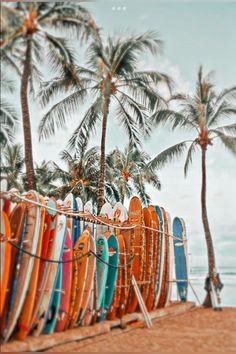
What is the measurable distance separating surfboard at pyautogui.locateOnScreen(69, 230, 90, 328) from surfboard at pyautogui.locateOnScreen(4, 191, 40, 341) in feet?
2.06

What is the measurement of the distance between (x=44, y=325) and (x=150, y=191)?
30.7 ft

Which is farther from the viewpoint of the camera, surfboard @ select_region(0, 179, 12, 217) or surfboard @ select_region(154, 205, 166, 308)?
surfboard @ select_region(154, 205, 166, 308)

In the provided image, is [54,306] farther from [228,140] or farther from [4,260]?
[228,140]

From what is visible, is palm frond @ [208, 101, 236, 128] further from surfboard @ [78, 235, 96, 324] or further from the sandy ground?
surfboard @ [78, 235, 96, 324]

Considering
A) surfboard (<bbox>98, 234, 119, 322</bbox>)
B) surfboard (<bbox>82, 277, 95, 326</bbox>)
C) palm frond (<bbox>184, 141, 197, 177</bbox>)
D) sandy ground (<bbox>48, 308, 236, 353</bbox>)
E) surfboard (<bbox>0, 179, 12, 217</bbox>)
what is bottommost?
sandy ground (<bbox>48, 308, 236, 353</bbox>)

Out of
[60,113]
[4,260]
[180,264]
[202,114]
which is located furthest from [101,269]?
[202,114]

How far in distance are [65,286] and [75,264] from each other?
8.7 inches

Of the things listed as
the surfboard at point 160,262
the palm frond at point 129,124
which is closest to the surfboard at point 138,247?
the surfboard at point 160,262

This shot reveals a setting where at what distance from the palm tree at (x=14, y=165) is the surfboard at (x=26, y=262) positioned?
20.6 ft

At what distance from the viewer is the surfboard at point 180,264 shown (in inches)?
221

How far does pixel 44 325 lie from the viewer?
3.22 m

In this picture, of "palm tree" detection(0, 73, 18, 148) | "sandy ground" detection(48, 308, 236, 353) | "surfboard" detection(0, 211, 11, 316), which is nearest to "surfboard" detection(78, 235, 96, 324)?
"sandy ground" detection(48, 308, 236, 353)

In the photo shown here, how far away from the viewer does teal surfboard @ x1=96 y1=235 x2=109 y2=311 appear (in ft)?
12.7

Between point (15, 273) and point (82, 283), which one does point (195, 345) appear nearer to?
point (82, 283)
